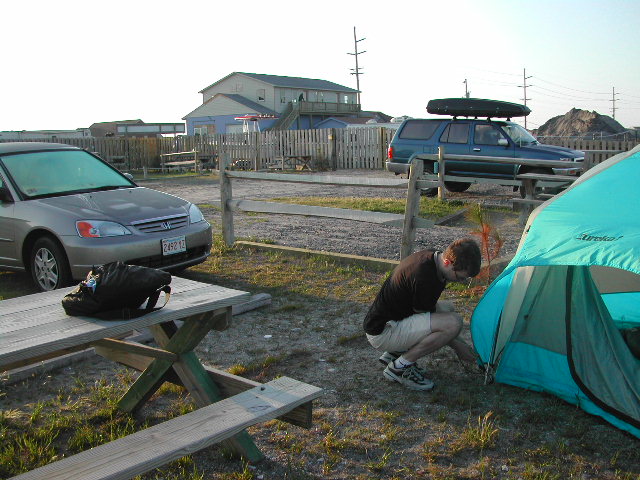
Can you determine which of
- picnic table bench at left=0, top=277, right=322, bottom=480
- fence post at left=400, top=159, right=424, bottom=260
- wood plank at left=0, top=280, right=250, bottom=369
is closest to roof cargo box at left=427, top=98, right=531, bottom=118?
fence post at left=400, top=159, right=424, bottom=260

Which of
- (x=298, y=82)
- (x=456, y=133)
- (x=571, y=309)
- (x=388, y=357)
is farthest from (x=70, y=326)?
(x=298, y=82)

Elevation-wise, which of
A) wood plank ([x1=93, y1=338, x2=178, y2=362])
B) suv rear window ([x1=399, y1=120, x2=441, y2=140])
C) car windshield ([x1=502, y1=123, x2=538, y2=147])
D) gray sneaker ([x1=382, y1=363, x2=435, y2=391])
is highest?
suv rear window ([x1=399, y1=120, x2=441, y2=140])

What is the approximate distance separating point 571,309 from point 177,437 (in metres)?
2.91

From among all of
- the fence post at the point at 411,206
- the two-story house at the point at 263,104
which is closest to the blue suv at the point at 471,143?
the fence post at the point at 411,206

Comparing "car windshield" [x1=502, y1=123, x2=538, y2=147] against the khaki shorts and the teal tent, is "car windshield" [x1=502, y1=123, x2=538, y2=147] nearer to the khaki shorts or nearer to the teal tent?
the teal tent

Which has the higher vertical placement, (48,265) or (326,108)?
(326,108)

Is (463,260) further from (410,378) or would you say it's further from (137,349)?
(137,349)

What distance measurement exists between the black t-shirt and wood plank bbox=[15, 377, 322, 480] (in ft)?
4.06

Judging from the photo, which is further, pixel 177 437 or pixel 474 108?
pixel 474 108

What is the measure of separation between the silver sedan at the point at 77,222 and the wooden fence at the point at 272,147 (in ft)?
57.4

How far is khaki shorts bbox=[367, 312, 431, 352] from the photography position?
4.52m

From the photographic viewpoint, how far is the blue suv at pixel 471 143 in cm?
1510

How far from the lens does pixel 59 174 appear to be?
24.7ft

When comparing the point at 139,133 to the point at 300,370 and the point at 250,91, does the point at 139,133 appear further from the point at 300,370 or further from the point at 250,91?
the point at 300,370
